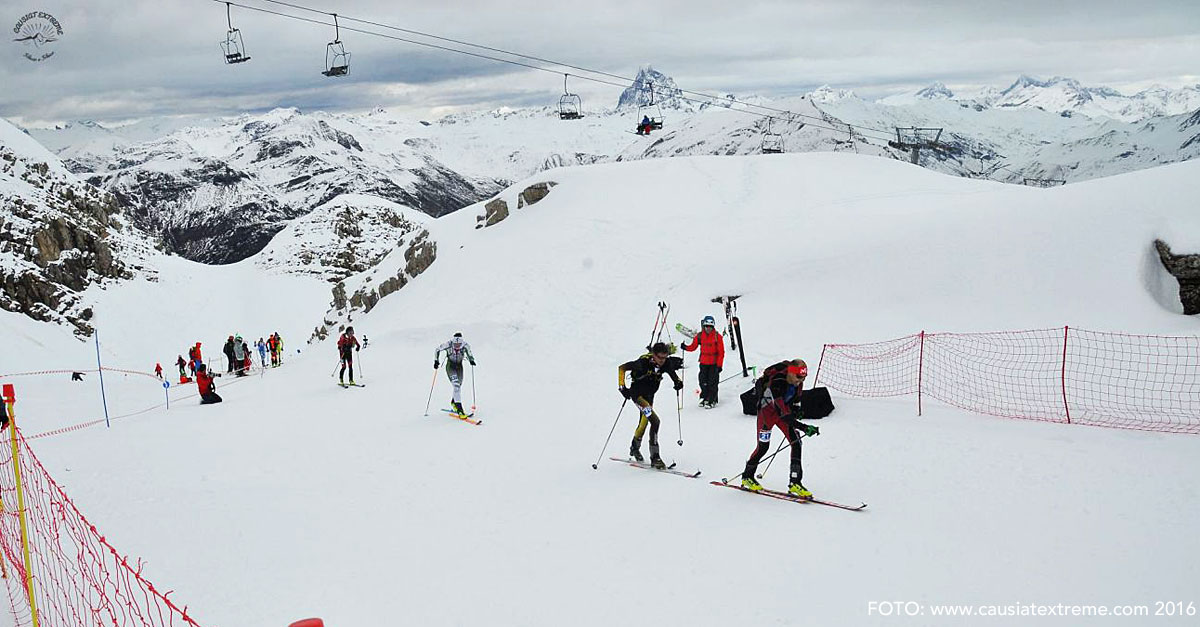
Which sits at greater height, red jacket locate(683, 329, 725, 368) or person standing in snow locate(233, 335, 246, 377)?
red jacket locate(683, 329, 725, 368)

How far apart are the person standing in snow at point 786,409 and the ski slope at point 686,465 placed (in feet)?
2.27

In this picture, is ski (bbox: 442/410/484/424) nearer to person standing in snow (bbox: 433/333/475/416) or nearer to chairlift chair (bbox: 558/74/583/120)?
person standing in snow (bbox: 433/333/475/416)

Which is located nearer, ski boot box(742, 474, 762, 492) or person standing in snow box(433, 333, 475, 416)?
ski boot box(742, 474, 762, 492)

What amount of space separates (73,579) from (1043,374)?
56.6 feet

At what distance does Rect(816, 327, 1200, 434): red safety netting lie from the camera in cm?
1278

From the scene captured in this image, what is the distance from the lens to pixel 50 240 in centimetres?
6650

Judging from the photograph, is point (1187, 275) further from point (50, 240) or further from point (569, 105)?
point (50, 240)

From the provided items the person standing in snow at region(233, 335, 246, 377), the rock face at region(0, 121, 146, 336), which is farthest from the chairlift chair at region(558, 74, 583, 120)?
the rock face at region(0, 121, 146, 336)

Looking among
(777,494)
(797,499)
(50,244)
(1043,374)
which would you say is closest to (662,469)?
(777,494)

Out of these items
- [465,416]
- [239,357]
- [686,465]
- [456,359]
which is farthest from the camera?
[239,357]

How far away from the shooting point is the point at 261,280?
95.8 meters

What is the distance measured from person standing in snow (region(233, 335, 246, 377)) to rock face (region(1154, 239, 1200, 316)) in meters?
32.5

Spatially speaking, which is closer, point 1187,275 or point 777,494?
point 777,494

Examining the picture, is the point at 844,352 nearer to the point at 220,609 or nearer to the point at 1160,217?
the point at 1160,217
